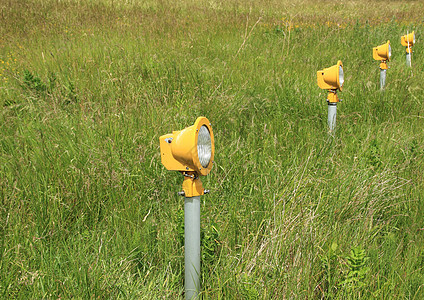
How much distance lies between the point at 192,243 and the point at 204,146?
15.6 inches

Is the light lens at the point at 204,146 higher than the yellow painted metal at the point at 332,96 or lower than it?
lower

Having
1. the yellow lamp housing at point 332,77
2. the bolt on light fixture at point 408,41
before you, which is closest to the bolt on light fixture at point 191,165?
the yellow lamp housing at point 332,77

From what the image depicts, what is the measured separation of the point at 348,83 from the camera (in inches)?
178

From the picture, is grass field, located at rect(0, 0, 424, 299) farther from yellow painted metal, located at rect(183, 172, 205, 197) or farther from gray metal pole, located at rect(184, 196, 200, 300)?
yellow painted metal, located at rect(183, 172, 205, 197)

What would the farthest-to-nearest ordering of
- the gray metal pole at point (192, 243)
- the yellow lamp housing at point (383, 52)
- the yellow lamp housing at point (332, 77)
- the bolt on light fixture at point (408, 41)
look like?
the bolt on light fixture at point (408, 41) < the yellow lamp housing at point (383, 52) < the yellow lamp housing at point (332, 77) < the gray metal pole at point (192, 243)

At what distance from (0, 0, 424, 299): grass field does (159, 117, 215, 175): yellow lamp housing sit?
49cm

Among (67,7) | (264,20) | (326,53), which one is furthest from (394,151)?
(67,7)

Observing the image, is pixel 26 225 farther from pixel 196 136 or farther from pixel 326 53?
pixel 326 53

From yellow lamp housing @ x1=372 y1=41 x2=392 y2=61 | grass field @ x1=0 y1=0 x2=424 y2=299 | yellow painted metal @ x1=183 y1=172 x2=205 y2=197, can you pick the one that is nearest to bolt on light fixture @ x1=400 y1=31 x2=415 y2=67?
grass field @ x1=0 y1=0 x2=424 y2=299

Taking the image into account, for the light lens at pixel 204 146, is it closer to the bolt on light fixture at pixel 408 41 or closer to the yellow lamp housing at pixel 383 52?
the yellow lamp housing at pixel 383 52

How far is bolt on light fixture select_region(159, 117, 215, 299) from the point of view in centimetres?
138

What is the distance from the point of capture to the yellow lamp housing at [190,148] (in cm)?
136

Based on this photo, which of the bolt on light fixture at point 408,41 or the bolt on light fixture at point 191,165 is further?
the bolt on light fixture at point 408,41

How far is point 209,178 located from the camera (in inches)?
94.1
